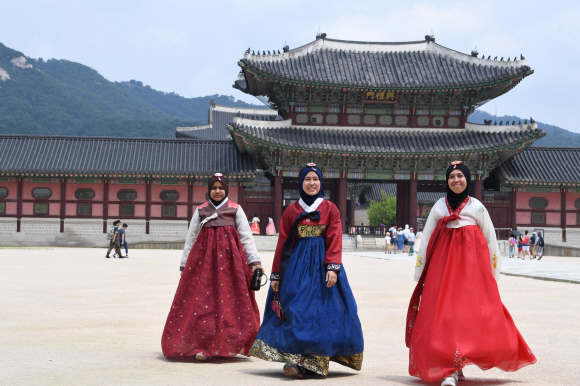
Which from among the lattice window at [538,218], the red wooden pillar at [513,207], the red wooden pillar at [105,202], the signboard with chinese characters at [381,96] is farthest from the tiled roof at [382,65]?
the red wooden pillar at [105,202]

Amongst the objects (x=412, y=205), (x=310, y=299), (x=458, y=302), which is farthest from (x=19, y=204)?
(x=458, y=302)

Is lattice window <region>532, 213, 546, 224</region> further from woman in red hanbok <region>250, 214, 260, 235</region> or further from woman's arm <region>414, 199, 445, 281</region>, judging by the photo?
woman's arm <region>414, 199, 445, 281</region>

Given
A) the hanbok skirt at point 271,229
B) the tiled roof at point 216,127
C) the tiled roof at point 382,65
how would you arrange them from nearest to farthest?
the hanbok skirt at point 271,229 < the tiled roof at point 382,65 < the tiled roof at point 216,127

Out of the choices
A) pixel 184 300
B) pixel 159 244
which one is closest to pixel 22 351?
pixel 184 300

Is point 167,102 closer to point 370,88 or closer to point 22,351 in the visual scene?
point 370,88

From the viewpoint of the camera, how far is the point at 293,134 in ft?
102

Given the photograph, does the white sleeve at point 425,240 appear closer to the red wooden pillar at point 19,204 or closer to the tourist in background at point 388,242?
the tourist in background at point 388,242

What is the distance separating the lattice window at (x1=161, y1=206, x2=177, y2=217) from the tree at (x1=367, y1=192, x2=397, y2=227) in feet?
72.9

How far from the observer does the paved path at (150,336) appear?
5406 mm

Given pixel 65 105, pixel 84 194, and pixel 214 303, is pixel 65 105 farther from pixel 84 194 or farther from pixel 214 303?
pixel 214 303

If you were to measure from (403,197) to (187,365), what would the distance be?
27718 millimetres

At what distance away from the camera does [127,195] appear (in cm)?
3114

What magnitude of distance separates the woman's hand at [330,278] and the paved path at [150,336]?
75cm

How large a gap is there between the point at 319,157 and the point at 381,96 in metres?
4.01
